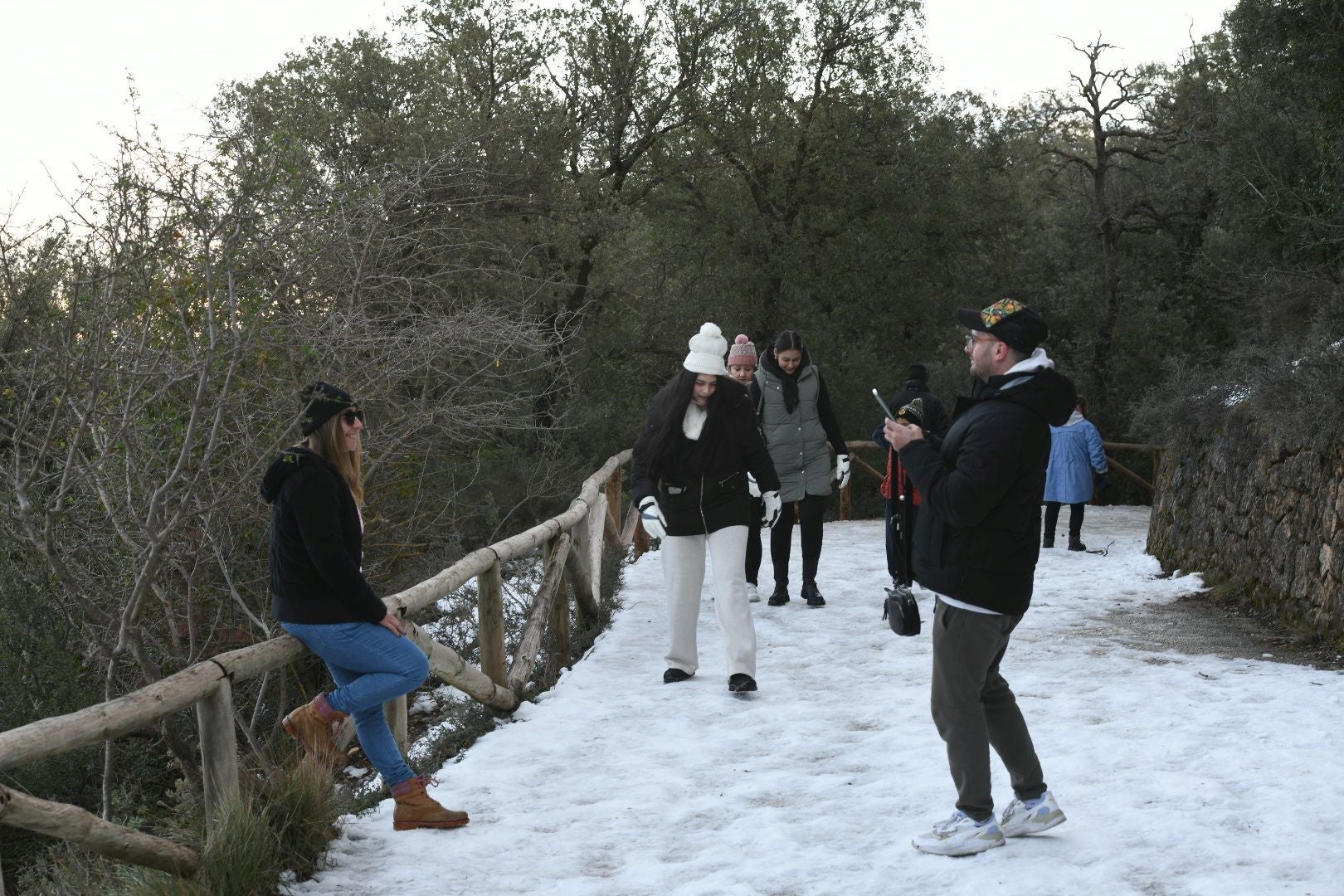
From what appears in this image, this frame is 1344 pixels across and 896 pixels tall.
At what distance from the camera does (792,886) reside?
3701mm

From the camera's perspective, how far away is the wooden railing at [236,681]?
289 cm

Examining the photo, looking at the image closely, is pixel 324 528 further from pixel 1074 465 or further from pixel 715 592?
pixel 1074 465

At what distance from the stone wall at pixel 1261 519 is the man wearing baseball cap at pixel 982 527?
4234mm

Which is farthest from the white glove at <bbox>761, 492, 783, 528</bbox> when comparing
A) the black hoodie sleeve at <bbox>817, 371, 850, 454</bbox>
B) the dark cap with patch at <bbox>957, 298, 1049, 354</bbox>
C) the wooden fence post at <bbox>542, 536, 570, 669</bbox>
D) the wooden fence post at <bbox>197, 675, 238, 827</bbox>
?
the wooden fence post at <bbox>197, 675, 238, 827</bbox>

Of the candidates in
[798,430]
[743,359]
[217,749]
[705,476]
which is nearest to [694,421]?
→ [705,476]

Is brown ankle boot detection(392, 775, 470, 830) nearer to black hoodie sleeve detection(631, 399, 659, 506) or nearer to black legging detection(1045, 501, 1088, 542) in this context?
black hoodie sleeve detection(631, 399, 659, 506)

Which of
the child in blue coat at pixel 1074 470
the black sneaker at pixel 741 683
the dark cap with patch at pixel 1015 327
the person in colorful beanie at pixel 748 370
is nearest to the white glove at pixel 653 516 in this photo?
the black sneaker at pixel 741 683

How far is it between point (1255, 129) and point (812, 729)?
43.1 ft

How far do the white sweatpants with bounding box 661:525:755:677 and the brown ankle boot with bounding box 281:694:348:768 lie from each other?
2278mm

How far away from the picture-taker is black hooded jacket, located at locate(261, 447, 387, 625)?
382cm

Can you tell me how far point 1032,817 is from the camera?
3.89m

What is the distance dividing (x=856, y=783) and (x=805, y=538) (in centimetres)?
383

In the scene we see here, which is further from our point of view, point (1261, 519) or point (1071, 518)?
point (1071, 518)

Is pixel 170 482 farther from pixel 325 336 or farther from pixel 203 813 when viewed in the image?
pixel 325 336
